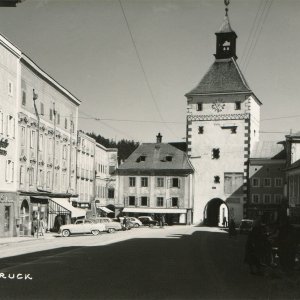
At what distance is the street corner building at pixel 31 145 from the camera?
45.4 metres

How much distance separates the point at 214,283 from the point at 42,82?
1616 inches

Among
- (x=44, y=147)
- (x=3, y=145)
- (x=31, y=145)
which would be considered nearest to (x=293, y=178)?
(x=44, y=147)

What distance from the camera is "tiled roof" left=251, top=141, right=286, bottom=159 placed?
81.9 meters

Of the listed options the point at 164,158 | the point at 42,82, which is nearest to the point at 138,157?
the point at 164,158

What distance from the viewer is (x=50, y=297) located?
13.4m

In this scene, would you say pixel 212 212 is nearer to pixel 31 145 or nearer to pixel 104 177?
pixel 104 177

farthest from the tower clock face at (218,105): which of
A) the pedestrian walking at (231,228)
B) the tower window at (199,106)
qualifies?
the pedestrian walking at (231,228)

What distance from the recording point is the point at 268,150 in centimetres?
8288

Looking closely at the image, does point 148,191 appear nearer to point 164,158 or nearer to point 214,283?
point 164,158

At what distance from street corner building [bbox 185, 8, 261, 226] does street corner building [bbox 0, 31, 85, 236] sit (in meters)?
23.4

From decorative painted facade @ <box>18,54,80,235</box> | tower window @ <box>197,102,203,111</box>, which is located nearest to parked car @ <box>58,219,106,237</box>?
decorative painted facade @ <box>18,54,80,235</box>

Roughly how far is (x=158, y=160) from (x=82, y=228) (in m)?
35.8

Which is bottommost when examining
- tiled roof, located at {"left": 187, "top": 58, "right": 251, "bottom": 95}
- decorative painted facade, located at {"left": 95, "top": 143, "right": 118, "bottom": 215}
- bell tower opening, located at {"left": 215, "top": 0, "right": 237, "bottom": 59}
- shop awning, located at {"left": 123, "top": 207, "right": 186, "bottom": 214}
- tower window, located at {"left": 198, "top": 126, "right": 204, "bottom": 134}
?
shop awning, located at {"left": 123, "top": 207, "right": 186, "bottom": 214}

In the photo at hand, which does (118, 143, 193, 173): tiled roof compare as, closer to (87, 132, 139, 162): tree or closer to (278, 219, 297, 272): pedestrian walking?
(87, 132, 139, 162): tree
